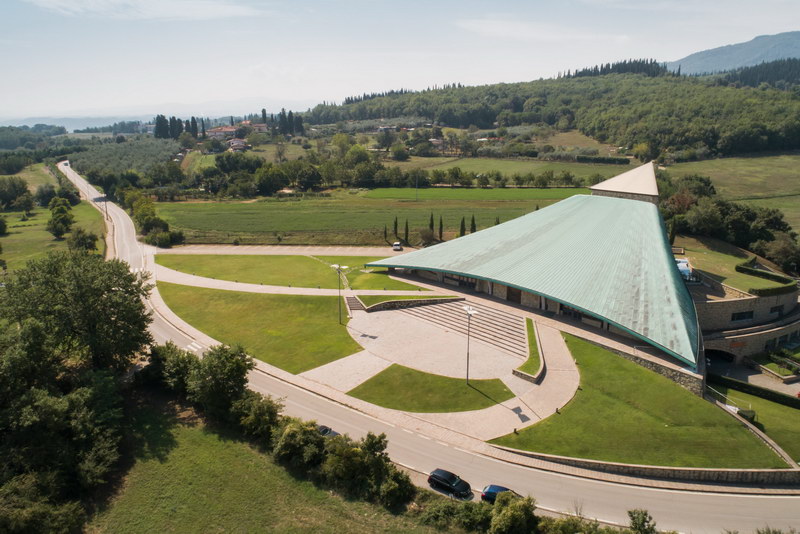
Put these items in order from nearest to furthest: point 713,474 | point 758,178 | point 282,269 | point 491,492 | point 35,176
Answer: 1. point 491,492
2. point 713,474
3. point 282,269
4. point 758,178
5. point 35,176

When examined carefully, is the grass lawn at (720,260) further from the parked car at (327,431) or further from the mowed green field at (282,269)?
the parked car at (327,431)

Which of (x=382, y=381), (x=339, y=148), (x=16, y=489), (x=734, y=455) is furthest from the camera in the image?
(x=339, y=148)

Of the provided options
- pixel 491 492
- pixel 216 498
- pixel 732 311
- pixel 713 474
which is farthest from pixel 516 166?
pixel 216 498

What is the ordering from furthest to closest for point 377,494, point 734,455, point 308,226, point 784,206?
point 784,206 < point 308,226 < point 734,455 < point 377,494

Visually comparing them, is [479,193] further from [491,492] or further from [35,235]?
[35,235]

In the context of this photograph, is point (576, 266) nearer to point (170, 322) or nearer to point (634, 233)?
point (634, 233)

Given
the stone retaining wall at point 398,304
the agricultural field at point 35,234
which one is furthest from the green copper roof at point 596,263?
the agricultural field at point 35,234

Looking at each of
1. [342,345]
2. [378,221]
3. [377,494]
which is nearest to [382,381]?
[342,345]
